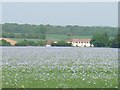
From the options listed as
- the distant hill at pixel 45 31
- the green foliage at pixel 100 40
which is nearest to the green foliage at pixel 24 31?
the distant hill at pixel 45 31

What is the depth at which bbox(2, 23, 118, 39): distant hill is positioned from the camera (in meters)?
56.5

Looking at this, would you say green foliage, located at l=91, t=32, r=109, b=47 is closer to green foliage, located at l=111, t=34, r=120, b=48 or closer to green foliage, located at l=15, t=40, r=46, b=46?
green foliage, located at l=111, t=34, r=120, b=48

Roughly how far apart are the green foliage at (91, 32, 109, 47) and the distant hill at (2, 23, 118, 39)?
114 centimetres

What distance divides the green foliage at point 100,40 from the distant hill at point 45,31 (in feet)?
3.75

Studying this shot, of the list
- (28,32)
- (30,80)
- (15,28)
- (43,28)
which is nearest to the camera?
(30,80)

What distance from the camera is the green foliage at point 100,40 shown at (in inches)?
2497

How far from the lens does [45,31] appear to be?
2675 inches

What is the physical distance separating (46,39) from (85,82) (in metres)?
59.3

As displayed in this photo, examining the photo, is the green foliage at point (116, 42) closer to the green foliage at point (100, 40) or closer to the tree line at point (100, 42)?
the tree line at point (100, 42)

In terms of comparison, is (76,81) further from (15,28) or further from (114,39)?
(114,39)

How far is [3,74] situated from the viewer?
1474 cm

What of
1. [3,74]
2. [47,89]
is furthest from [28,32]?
[47,89]

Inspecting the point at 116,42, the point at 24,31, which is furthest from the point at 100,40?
the point at 24,31

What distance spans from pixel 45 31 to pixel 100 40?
1087 centimetres
